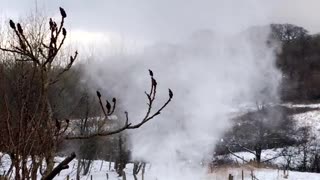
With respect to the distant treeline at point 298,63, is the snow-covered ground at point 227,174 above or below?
below

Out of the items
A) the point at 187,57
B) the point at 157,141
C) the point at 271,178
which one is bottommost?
the point at 271,178

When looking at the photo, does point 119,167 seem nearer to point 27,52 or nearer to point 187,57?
point 187,57

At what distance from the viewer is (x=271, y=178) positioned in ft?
74.8

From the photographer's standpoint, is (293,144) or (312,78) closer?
(293,144)

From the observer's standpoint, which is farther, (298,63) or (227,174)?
(298,63)

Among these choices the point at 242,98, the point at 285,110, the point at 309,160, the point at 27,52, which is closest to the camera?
the point at 27,52

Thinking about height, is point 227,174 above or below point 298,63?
below

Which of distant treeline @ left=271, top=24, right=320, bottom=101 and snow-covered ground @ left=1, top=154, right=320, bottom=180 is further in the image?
distant treeline @ left=271, top=24, right=320, bottom=101

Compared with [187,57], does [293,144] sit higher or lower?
lower

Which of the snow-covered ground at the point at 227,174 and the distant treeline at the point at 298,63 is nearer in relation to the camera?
the snow-covered ground at the point at 227,174

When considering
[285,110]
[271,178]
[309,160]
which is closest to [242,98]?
[271,178]

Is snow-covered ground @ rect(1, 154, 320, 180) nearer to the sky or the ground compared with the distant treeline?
nearer to the ground

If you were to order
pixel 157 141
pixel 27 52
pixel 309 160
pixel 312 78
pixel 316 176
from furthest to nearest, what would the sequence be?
pixel 312 78 → pixel 309 160 → pixel 316 176 → pixel 157 141 → pixel 27 52

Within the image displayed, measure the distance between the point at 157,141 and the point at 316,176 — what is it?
7914 millimetres
